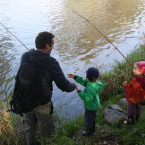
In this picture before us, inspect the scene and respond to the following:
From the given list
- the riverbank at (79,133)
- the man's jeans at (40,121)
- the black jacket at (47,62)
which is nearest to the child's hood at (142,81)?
the riverbank at (79,133)

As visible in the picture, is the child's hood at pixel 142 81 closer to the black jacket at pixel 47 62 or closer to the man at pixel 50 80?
the man at pixel 50 80

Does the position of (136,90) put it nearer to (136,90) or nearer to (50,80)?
(136,90)

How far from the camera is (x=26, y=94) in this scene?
298 centimetres

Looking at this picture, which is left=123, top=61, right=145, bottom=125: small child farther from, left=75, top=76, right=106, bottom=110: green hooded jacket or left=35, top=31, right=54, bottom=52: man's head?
left=35, top=31, right=54, bottom=52: man's head

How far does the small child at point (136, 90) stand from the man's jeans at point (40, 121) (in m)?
1.41

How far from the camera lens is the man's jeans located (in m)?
3.18

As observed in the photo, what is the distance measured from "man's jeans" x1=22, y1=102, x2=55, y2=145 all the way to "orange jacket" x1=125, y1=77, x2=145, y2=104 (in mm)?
1393

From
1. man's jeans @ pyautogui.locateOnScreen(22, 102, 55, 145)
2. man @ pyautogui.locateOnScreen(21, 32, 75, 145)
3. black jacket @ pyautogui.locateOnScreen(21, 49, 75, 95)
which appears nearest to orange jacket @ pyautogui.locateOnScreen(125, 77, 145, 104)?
man @ pyautogui.locateOnScreen(21, 32, 75, 145)

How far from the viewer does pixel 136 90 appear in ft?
10.5

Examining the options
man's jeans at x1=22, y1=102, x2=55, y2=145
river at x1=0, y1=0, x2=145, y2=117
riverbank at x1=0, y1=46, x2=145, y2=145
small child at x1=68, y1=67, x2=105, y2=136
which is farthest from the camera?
river at x1=0, y1=0, x2=145, y2=117

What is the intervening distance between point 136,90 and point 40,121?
170 cm

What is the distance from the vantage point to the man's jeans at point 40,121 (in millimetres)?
3185

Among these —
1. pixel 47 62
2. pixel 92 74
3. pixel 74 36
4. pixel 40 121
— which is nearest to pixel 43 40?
pixel 47 62

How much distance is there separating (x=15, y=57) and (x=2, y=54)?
94 centimetres
